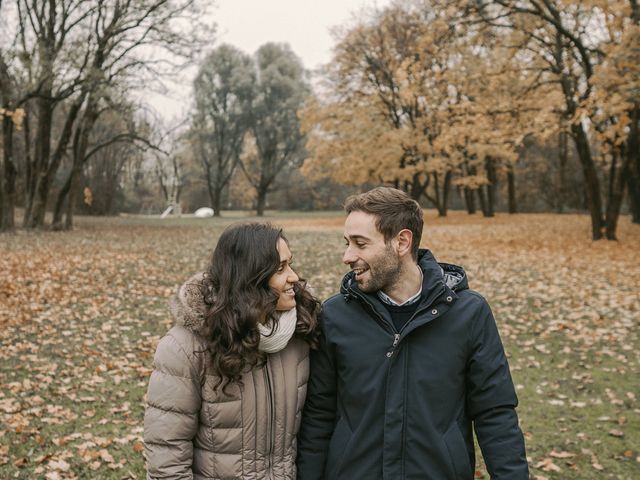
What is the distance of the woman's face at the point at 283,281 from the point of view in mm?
2238

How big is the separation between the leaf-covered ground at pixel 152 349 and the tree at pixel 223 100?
33748mm

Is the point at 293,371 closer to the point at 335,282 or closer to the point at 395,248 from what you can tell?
the point at 395,248

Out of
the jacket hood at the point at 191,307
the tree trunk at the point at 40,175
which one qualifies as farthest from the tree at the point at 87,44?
the jacket hood at the point at 191,307

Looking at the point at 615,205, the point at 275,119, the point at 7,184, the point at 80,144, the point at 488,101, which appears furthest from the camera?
the point at 275,119

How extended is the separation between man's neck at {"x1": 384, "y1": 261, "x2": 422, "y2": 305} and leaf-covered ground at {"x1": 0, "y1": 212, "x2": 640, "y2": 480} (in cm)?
272

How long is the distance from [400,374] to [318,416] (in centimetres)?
44

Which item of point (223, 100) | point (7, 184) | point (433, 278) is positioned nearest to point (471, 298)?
point (433, 278)

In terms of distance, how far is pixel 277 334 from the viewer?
220 centimetres

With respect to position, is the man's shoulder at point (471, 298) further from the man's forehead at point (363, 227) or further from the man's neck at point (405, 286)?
the man's forehead at point (363, 227)

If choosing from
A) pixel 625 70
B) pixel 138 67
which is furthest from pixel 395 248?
pixel 138 67

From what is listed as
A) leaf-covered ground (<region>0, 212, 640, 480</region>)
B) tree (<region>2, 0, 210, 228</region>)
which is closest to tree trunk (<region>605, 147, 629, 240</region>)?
leaf-covered ground (<region>0, 212, 640, 480</region>)

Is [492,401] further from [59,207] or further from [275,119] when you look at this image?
[275,119]

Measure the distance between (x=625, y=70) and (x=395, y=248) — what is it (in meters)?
13.3

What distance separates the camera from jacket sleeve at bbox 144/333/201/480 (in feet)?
6.89
